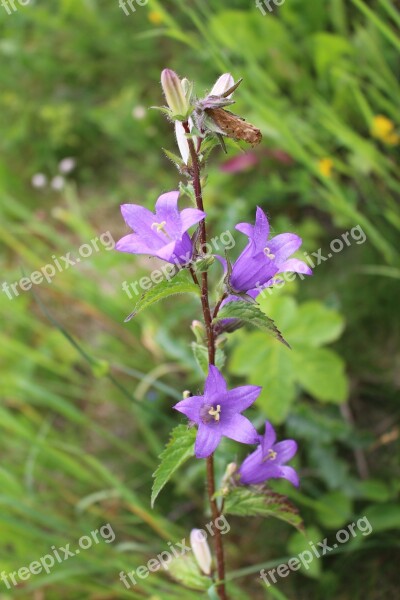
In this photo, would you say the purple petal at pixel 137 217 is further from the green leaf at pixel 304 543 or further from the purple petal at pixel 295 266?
the green leaf at pixel 304 543

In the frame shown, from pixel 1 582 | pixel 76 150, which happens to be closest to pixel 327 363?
pixel 1 582

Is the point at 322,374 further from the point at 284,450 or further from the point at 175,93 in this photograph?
the point at 175,93

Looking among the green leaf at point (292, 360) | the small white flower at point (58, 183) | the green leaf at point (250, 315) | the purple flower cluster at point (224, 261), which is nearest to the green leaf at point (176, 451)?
the purple flower cluster at point (224, 261)

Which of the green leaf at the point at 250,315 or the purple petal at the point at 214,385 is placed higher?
the green leaf at the point at 250,315

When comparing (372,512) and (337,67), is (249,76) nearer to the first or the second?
(337,67)

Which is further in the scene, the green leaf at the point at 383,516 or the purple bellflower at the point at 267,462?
the green leaf at the point at 383,516
